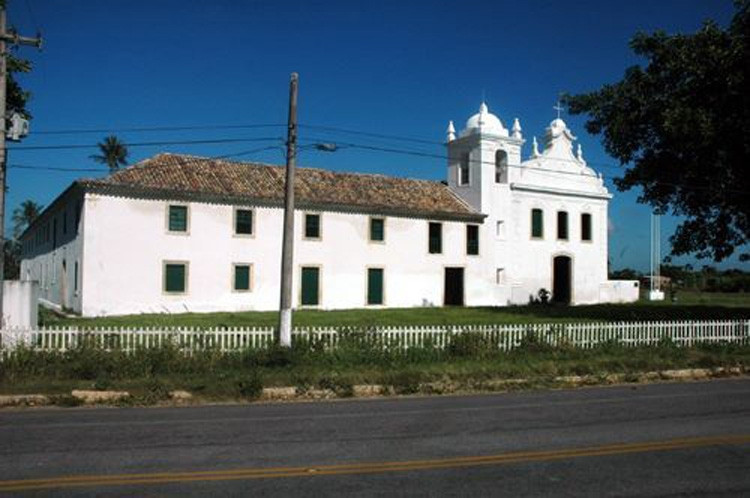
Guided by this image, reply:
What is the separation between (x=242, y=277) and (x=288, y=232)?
16863 millimetres

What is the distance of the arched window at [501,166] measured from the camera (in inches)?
1545

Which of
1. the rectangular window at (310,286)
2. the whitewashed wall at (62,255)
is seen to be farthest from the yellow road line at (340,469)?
the rectangular window at (310,286)

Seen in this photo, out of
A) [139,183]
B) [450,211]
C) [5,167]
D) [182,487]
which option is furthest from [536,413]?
[450,211]

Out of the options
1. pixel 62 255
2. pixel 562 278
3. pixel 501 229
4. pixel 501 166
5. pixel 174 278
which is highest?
pixel 501 166

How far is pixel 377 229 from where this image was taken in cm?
3553

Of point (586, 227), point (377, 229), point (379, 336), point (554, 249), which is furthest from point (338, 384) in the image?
point (586, 227)

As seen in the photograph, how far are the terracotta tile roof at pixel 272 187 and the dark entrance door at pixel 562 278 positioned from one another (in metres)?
6.58

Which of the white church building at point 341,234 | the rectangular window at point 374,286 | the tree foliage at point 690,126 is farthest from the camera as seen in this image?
the rectangular window at point 374,286

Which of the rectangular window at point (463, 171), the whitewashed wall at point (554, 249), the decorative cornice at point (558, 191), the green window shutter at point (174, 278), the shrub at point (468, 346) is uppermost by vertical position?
the rectangular window at point (463, 171)

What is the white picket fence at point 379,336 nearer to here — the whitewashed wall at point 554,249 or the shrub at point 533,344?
the shrub at point 533,344

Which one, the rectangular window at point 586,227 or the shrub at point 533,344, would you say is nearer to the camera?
the shrub at point 533,344

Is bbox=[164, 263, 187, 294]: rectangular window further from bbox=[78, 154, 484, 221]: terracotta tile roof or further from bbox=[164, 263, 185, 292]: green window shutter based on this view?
bbox=[78, 154, 484, 221]: terracotta tile roof

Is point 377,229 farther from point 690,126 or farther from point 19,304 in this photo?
point 19,304

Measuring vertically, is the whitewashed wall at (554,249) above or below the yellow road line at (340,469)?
above
